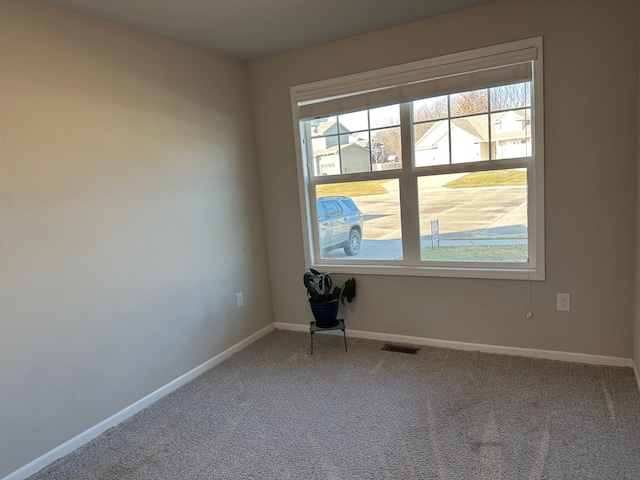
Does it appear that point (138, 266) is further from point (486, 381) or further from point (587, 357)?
point (587, 357)

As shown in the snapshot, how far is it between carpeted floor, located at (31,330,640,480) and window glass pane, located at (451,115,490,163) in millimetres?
1363

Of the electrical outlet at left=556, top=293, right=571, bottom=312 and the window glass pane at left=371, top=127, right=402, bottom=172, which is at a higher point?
the window glass pane at left=371, top=127, right=402, bottom=172

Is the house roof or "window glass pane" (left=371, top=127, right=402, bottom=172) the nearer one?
the house roof

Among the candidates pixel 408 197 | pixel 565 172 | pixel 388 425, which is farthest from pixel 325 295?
pixel 565 172

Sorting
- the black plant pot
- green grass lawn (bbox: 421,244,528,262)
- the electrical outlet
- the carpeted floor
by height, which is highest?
green grass lawn (bbox: 421,244,528,262)

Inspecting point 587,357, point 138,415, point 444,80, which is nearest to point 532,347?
point 587,357

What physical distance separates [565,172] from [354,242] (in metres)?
1.54

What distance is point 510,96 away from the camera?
269cm

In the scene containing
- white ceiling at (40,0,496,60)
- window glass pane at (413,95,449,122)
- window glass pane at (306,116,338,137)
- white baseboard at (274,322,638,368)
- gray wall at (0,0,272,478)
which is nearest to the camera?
gray wall at (0,0,272,478)

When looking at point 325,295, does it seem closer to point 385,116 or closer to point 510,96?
point 385,116

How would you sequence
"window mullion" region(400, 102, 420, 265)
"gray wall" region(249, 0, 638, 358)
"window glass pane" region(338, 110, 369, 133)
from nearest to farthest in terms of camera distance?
"gray wall" region(249, 0, 638, 358)
"window mullion" region(400, 102, 420, 265)
"window glass pane" region(338, 110, 369, 133)

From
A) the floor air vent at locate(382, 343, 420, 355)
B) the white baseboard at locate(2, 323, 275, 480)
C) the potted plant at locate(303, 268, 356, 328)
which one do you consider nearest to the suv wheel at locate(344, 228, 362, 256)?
the potted plant at locate(303, 268, 356, 328)

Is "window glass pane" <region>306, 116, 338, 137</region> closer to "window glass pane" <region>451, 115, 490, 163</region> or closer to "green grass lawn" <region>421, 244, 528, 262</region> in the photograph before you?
"window glass pane" <region>451, 115, 490, 163</region>

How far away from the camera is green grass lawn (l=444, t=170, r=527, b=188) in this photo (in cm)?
274
